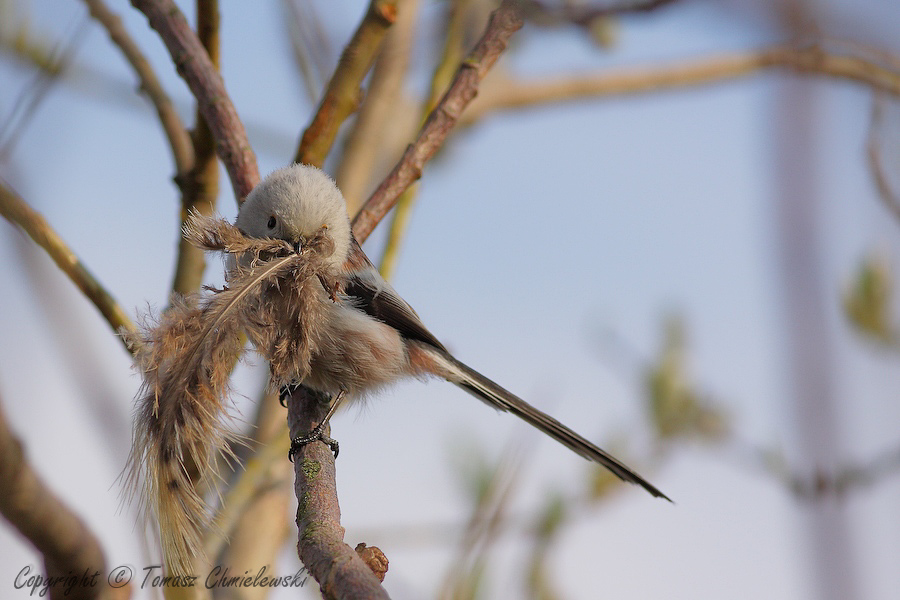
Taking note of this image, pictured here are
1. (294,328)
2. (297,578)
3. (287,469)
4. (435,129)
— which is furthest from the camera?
(287,469)

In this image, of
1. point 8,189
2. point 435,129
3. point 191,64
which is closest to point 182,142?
point 191,64

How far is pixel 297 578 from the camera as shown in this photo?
1.88m

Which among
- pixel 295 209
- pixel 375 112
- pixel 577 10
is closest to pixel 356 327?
pixel 295 209

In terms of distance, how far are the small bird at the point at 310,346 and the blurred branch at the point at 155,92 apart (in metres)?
0.33

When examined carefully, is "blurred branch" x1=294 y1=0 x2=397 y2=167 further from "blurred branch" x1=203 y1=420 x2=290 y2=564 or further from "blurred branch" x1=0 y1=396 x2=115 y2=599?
"blurred branch" x1=0 y1=396 x2=115 y2=599

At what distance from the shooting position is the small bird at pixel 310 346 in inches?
56.8

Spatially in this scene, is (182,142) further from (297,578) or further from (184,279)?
(297,578)

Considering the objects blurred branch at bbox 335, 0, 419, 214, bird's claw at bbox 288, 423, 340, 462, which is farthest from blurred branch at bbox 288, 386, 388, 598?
blurred branch at bbox 335, 0, 419, 214

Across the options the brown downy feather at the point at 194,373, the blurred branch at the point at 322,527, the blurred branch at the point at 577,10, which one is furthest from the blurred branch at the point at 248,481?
the blurred branch at the point at 577,10

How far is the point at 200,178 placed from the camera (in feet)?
7.34

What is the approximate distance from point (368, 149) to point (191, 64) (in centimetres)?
96

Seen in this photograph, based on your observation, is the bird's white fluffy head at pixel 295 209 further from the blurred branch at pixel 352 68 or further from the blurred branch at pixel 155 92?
the blurred branch at pixel 155 92

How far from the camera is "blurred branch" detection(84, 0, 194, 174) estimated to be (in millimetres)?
2262

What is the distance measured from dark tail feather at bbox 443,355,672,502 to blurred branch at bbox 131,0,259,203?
35.0 inches
